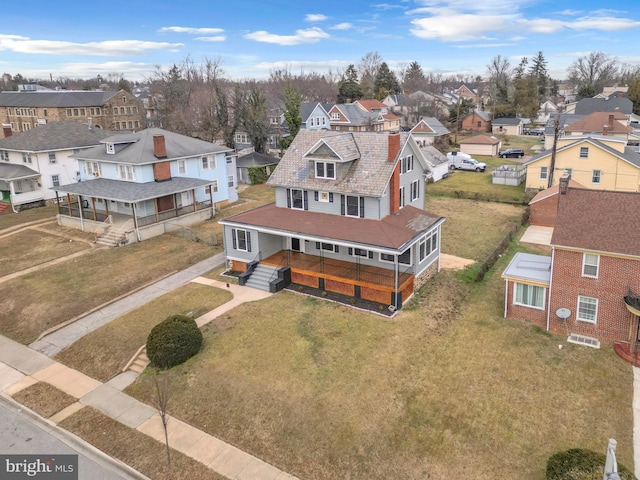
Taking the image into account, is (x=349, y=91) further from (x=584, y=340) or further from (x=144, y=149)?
(x=584, y=340)

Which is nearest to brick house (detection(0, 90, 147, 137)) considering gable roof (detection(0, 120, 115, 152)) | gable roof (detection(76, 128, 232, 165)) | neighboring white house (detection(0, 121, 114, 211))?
gable roof (detection(0, 120, 115, 152))

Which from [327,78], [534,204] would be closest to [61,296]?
[534,204]

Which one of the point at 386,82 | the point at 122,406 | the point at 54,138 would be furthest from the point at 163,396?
the point at 386,82

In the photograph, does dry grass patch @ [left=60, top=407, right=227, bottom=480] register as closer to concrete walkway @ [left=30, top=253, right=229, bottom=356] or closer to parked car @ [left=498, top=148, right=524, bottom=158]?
concrete walkway @ [left=30, top=253, right=229, bottom=356]

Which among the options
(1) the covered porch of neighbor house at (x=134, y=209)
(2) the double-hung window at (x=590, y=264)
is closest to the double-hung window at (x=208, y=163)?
(1) the covered porch of neighbor house at (x=134, y=209)

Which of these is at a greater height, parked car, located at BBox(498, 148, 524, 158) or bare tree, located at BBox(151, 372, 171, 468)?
parked car, located at BBox(498, 148, 524, 158)
